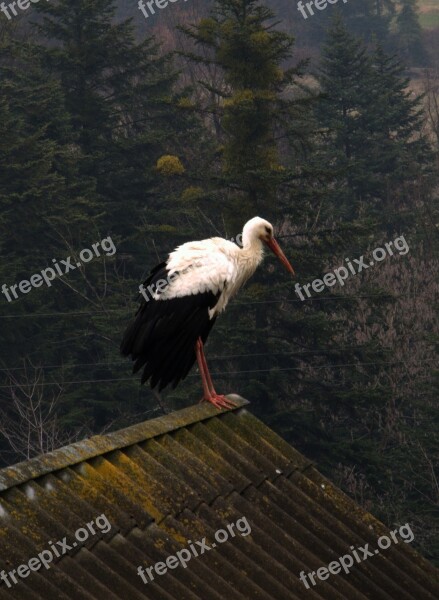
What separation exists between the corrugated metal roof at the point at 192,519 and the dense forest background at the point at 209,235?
25.5m

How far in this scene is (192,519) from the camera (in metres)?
8.55

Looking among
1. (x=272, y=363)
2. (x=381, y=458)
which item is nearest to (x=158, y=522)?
(x=381, y=458)

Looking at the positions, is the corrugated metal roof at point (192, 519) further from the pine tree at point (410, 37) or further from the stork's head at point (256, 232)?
the pine tree at point (410, 37)

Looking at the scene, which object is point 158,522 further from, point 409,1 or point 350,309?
point 409,1

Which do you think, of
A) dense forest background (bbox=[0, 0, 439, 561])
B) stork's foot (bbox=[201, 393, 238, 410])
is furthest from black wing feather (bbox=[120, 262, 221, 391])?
dense forest background (bbox=[0, 0, 439, 561])

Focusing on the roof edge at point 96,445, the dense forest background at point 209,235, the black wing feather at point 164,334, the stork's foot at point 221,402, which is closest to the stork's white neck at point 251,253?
the black wing feather at point 164,334

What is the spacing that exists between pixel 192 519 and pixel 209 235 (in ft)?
127

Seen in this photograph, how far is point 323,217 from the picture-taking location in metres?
46.7

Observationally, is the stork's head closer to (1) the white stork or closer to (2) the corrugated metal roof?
(1) the white stork

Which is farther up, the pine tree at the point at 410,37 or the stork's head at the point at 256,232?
the stork's head at the point at 256,232

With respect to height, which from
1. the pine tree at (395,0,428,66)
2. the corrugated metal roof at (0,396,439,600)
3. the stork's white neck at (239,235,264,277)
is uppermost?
the stork's white neck at (239,235,264,277)

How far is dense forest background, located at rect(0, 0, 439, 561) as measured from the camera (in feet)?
135

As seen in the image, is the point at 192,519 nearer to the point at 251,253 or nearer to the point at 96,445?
the point at 96,445

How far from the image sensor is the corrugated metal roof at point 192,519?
7785 millimetres
